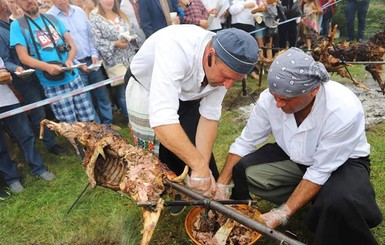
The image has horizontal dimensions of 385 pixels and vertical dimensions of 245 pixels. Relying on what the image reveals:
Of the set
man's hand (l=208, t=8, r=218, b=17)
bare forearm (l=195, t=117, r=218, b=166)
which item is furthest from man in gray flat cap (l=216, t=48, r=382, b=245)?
man's hand (l=208, t=8, r=218, b=17)

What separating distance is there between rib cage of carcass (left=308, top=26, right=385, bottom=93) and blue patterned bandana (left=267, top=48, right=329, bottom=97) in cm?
301

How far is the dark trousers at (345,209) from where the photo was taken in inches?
93.3

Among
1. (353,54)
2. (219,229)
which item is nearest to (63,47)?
(219,229)

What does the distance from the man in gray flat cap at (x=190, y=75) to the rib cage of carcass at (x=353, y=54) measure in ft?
10.00

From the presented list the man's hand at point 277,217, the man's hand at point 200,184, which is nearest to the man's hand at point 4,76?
the man's hand at point 200,184

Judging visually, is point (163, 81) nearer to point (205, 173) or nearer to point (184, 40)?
point (184, 40)

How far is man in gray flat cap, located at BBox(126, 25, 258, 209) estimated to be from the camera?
2.24 m

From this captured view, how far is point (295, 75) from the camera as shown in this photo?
7.42ft

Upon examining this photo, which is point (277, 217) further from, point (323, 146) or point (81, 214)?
point (81, 214)

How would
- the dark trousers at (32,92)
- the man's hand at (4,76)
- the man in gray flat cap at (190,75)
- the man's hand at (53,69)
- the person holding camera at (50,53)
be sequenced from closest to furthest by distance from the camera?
the man in gray flat cap at (190,75) < the man's hand at (4,76) < the person holding camera at (50,53) < the man's hand at (53,69) < the dark trousers at (32,92)

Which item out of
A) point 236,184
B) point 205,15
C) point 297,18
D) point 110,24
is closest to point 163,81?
point 236,184

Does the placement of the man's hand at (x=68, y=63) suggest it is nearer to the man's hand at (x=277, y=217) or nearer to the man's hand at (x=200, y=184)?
the man's hand at (x=200, y=184)

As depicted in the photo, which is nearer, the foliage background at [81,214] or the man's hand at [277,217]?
the man's hand at [277,217]

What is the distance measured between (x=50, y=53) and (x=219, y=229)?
10.0 feet
